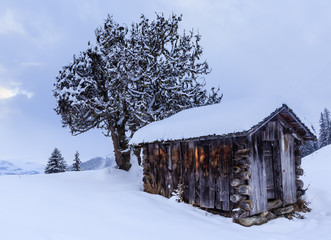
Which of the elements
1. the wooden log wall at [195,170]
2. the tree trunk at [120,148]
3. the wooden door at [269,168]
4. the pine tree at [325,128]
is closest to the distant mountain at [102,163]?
the tree trunk at [120,148]

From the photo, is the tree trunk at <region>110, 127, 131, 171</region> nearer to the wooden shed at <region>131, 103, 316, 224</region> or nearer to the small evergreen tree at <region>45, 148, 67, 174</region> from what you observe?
the wooden shed at <region>131, 103, 316, 224</region>

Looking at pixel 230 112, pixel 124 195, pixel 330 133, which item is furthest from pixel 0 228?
pixel 330 133

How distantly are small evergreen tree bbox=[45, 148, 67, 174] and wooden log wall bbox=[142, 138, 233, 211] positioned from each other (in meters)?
17.5

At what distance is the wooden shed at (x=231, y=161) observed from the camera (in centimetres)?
751

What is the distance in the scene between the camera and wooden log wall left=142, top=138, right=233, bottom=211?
7910 millimetres

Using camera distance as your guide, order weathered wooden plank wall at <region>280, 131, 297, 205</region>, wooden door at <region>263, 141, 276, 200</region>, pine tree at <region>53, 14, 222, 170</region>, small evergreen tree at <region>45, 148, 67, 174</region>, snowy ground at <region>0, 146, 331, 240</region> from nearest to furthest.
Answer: snowy ground at <region>0, 146, 331, 240</region> < wooden door at <region>263, 141, 276, 200</region> < weathered wooden plank wall at <region>280, 131, 297, 205</region> < pine tree at <region>53, 14, 222, 170</region> < small evergreen tree at <region>45, 148, 67, 174</region>

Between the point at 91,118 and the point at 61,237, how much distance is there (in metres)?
12.5

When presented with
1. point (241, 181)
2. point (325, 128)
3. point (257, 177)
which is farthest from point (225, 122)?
point (325, 128)

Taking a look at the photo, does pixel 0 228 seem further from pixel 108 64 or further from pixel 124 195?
pixel 108 64

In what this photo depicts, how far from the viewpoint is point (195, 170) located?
28.7ft

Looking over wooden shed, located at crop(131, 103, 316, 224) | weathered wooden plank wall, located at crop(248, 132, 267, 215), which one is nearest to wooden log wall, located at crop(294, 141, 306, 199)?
wooden shed, located at crop(131, 103, 316, 224)

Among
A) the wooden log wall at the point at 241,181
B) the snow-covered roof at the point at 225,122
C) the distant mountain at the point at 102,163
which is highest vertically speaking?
the snow-covered roof at the point at 225,122

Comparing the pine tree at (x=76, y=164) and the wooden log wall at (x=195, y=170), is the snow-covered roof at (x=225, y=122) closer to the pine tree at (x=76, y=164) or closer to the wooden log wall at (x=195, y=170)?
the wooden log wall at (x=195, y=170)

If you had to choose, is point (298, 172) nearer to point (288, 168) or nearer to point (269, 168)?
point (288, 168)
